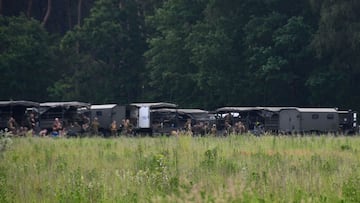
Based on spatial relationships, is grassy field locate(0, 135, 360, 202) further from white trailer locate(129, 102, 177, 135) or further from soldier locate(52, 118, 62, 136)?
white trailer locate(129, 102, 177, 135)

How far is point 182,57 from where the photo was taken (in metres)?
57.0

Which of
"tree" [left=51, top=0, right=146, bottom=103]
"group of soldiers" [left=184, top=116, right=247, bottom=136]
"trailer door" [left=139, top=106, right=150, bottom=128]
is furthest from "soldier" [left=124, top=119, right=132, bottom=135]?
"tree" [left=51, top=0, right=146, bottom=103]

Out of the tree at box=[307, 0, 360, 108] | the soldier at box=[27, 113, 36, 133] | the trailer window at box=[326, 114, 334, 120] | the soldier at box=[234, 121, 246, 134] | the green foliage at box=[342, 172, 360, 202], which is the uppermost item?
the tree at box=[307, 0, 360, 108]

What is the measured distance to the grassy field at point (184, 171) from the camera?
11.4 m

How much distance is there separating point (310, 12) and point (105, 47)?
18875mm

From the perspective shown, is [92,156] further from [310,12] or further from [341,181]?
[310,12]

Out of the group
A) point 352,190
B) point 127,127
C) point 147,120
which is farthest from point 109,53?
point 352,190

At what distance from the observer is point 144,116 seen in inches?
1720

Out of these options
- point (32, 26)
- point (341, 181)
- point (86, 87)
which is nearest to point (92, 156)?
point (341, 181)

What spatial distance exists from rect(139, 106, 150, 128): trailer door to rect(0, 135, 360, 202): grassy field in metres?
18.1

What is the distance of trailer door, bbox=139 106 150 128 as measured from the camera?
4353 cm

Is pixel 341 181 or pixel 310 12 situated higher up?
pixel 310 12

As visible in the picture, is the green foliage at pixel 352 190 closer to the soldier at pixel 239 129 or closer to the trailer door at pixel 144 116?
the soldier at pixel 239 129

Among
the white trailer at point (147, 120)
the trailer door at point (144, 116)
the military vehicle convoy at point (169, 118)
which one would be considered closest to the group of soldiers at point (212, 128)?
the military vehicle convoy at point (169, 118)
